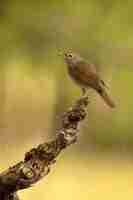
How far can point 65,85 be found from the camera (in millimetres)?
2770

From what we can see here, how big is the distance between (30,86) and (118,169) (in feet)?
1.77

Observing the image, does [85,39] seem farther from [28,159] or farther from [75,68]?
[28,159]

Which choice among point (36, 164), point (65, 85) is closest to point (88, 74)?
point (36, 164)

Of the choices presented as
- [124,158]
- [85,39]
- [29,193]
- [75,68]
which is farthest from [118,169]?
[75,68]

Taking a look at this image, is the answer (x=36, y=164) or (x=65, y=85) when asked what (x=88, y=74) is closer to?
(x=36, y=164)

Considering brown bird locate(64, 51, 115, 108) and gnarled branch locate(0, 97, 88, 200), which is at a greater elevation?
brown bird locate(64, 51, 115, 108)

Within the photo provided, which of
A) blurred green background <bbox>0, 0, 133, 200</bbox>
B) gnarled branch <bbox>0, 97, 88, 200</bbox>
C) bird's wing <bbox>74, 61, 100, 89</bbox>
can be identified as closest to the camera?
gnarled branch <bbox>0, 97, 88, 200</bbox>

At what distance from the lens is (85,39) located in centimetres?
279

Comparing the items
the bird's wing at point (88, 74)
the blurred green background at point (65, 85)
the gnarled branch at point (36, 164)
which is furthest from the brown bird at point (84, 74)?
the blurred green background at point (65, 85)

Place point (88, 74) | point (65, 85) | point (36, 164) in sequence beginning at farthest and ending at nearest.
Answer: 1. point (65, 85)
2. point (88, 74)
3. point (36, 164)

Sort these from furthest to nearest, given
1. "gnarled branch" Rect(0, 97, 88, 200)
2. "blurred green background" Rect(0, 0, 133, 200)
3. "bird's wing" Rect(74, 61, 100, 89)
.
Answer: "blurred green background" Rect(0, 0, 133, 200) → "bird's wing" Rect(74, 61, 100, 89) → "gnarled branch" Rect(0, 97, 88, 200)

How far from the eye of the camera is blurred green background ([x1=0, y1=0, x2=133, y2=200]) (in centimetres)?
275

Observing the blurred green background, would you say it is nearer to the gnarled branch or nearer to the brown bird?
the brown bird

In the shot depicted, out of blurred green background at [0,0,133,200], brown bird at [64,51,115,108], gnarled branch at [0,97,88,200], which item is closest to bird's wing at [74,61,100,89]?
brown bird at [64,51,115,108]
